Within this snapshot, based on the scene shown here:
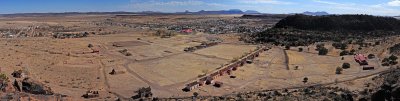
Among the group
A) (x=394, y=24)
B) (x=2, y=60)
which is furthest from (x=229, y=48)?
(x=394, y=24)

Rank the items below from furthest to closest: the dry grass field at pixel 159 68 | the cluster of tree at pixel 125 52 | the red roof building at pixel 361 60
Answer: the cluster of tree at pixel 125 52 → the red roof building at pixel 361 60 → the dry grass field at pixel 159 68

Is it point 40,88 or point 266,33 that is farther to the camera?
point 266,33

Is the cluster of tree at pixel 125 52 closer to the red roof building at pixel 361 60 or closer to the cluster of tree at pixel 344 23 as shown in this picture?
the red roof building at pixel 361 60

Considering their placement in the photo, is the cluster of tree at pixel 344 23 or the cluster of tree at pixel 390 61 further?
the cluster of tree at pixel 344 23

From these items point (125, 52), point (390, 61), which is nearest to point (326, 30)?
point (390, 61)

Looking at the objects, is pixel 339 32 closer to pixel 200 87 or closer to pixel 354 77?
pixel 354 77

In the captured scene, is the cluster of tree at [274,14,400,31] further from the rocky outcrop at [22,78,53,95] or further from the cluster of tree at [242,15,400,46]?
the rocky outcrop at [22,78,53,95]

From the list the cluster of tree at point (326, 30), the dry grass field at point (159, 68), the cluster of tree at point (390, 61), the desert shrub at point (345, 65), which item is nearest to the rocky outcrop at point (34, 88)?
the dry grass field at point (159, 68)
